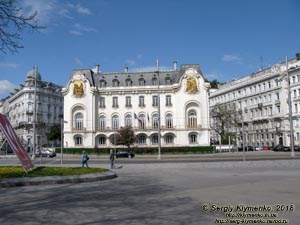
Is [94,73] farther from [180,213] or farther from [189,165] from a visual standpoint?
[180,213]

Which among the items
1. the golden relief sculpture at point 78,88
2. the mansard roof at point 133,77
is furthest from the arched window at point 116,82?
the golden relief sculpture at point 78,88

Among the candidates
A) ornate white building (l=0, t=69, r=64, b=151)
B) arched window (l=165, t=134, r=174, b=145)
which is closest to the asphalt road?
arched window (l=165, t=134, r=174, b=145)

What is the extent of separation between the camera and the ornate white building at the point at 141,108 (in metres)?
69.4

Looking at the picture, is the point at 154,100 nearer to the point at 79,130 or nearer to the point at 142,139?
the point at 142,139

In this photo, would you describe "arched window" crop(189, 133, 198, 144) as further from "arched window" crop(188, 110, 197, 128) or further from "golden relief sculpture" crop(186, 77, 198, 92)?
"golden relief sculpture" crop(186, 77, 198, 92)

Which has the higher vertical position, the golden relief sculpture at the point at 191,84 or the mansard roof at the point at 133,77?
the mansard roof at the point at 133,77

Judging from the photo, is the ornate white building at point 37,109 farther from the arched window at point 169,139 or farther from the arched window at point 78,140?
the arched window at point 169,139

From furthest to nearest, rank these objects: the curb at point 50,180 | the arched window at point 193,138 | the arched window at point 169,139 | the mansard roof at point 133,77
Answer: the mansard roof at point 133,77, the arched window at point 169,139, the arched window at point 193,138, the curb at point 50,180

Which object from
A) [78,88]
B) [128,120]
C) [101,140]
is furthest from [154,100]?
[78,88]

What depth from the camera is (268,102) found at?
85688mm

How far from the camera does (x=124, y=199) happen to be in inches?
455

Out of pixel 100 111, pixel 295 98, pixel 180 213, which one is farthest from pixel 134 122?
pixel 180 213

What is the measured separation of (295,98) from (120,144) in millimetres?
42483

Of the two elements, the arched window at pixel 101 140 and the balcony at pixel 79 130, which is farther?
the arched window at pixel 101 140
